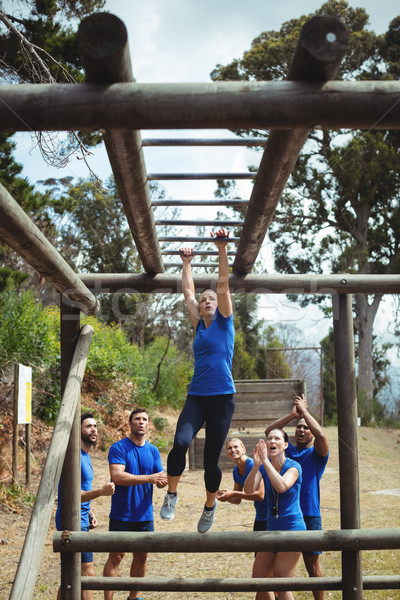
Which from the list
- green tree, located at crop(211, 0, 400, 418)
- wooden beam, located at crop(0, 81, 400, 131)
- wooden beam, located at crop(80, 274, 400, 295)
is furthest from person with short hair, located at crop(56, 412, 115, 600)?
green tree, located at crop(211, 0, 400, 418)

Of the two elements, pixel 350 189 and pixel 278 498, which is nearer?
pixel 278 498

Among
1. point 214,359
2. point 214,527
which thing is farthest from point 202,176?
point 214,527

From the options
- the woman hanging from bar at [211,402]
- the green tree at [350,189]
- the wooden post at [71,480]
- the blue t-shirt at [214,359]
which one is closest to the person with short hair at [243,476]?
the woman hanging from bar at [211,402]

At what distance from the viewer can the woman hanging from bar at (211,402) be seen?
3.35 m

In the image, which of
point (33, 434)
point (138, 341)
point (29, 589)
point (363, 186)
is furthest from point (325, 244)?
point (29, 589)

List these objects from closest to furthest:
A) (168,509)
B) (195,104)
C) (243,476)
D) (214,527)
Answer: (195,104) < (168,509) < (243,476) < (214,527)

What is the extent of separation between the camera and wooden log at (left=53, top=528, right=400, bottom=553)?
3.41 meters

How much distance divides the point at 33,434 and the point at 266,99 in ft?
31.4

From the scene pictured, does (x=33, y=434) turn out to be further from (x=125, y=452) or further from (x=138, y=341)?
(x=138, y=341)

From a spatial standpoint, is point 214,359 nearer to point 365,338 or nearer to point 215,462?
point 215,462

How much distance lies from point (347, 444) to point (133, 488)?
1570 millimetres

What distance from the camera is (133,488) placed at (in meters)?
4.38

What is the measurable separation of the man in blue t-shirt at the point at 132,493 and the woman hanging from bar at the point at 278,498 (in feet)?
2.55

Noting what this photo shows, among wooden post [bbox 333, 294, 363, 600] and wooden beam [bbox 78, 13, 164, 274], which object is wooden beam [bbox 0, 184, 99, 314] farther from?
wooden post [bbox 333, 294, 363, 600]
